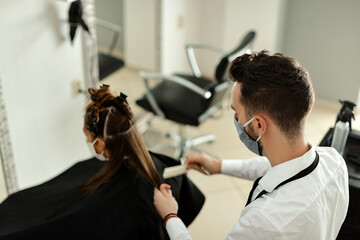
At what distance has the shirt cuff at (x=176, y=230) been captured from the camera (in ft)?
4.05

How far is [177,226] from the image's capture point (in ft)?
4.16

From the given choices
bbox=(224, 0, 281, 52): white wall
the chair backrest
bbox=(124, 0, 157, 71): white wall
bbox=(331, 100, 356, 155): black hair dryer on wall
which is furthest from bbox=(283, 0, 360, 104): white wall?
bbox=(331, 100, 356, 155): black hair dryer on wall

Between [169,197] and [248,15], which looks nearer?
[169,197]

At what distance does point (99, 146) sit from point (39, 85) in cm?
69

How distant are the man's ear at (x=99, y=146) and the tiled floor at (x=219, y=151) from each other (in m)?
0.62

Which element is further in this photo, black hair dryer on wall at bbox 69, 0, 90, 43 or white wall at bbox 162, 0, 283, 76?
white wall at bbox 162, 0, 283, 76

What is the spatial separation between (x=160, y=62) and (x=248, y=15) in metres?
1.03

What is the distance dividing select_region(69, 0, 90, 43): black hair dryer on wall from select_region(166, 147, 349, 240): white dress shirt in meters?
1.35

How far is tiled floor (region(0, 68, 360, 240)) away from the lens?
2197 millimetres

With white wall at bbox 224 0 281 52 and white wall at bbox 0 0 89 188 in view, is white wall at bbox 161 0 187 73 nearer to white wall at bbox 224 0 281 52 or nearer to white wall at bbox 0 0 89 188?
white wall at bbox 224 0 281 52

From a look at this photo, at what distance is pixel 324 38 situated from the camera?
3.25 m

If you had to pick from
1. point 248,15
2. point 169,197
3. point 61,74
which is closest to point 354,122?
point 169,197

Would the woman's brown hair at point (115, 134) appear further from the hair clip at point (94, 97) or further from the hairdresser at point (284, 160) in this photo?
the hairdresser at point (284, 160)

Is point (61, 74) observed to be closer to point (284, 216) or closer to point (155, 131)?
point (155, 131)
